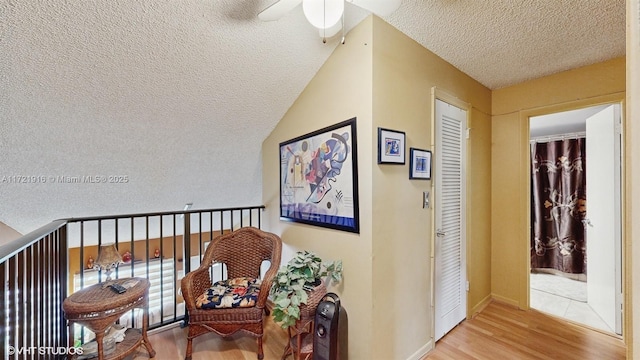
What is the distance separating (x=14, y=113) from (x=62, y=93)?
0.35m

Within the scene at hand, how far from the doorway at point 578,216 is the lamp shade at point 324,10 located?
2698 mm

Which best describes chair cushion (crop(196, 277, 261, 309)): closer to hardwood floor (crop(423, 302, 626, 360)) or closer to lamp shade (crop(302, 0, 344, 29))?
hardwood floor (crop(423, 302, 626, 360))

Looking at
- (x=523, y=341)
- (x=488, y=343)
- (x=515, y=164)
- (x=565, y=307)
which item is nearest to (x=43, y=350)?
→ (x=488, y=343)

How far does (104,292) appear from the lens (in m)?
1.69

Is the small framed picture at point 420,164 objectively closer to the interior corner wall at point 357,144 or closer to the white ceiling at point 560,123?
the interior corner wall at point 357,144

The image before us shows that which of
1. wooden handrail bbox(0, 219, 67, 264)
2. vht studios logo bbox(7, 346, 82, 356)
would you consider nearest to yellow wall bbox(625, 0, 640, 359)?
wooden handrail bbox(0, 219, 67, 264)

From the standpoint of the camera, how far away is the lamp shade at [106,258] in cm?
182

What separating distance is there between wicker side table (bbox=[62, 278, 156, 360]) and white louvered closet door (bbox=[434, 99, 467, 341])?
2.27 metres

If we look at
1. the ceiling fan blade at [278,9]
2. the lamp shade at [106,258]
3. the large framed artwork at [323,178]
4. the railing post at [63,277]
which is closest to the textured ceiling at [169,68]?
the ceiling fan blade at [278,9]

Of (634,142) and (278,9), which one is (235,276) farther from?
(634,142)

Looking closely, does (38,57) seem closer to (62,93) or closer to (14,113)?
(62,93)

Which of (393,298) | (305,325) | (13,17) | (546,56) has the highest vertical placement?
(546,56)

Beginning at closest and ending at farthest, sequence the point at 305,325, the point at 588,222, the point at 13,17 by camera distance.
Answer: the point at 13,17 < the point at 305,325 < the point at 588,222

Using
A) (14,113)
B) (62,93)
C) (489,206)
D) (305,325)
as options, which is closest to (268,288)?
(305,325)
